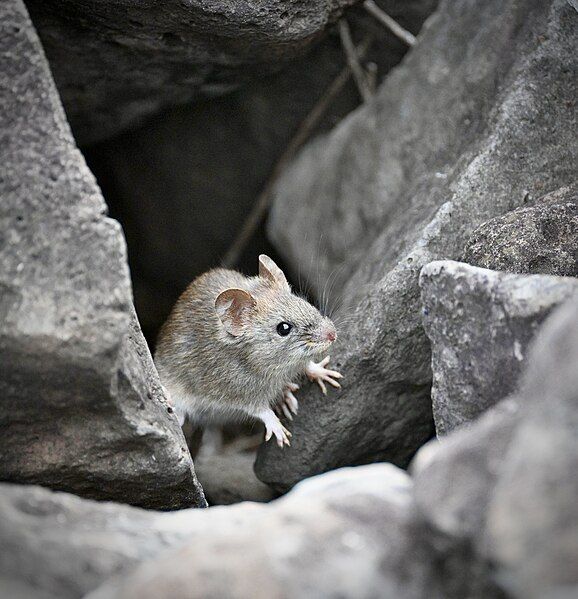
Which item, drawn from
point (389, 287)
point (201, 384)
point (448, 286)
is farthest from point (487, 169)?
point (201, 384)

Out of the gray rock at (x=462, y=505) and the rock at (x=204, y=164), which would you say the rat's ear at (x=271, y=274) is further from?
the gray rock at (x=462, y=505)

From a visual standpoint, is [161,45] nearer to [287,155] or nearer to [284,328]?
[284,328]

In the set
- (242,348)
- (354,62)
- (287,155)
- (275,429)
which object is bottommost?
(275,429)

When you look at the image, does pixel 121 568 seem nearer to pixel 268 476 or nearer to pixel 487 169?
pixel 268 476

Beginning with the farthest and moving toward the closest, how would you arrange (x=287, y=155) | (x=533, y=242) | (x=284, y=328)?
1. (x=287, y=155)
2. (x=284, y=328)
3. (x=533, y=242)

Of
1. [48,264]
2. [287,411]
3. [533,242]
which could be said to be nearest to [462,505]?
[48,264]

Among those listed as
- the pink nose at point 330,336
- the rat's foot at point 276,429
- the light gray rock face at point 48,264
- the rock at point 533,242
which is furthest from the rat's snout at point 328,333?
the light gray rock face at point 48,264
